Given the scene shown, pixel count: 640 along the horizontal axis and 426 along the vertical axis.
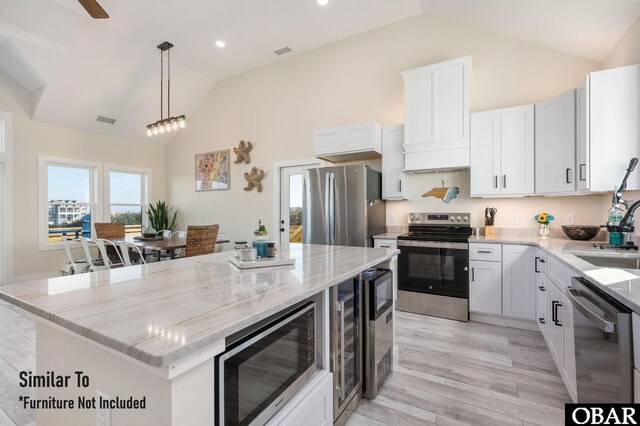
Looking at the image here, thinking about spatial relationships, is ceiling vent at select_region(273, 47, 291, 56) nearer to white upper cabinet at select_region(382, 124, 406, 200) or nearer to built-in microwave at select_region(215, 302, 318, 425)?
white upper cabinet at select_region(382, 124, 406, 200)

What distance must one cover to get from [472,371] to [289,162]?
3.87m

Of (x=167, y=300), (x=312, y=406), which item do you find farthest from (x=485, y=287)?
(x=167, y=300)

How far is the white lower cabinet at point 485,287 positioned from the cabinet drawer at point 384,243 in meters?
0.85

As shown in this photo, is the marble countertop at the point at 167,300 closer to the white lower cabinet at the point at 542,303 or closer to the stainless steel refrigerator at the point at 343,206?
the white lower cabinet at the point at 542,303

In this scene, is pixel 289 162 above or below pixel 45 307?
above

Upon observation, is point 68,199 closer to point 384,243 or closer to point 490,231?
point 384,243

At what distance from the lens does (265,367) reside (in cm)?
107

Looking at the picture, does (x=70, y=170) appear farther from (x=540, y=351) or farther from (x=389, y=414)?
(x=540, y=351)

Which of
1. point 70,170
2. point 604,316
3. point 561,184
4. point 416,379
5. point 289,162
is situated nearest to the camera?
point 604,316

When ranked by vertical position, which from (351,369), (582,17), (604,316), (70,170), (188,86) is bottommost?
(351,369)

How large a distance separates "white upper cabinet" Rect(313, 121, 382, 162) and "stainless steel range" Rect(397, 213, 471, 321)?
1.25 meters

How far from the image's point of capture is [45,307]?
35.5 inches

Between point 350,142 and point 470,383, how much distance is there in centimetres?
293

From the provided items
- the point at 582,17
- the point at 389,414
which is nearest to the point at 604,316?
the point at 389,414
